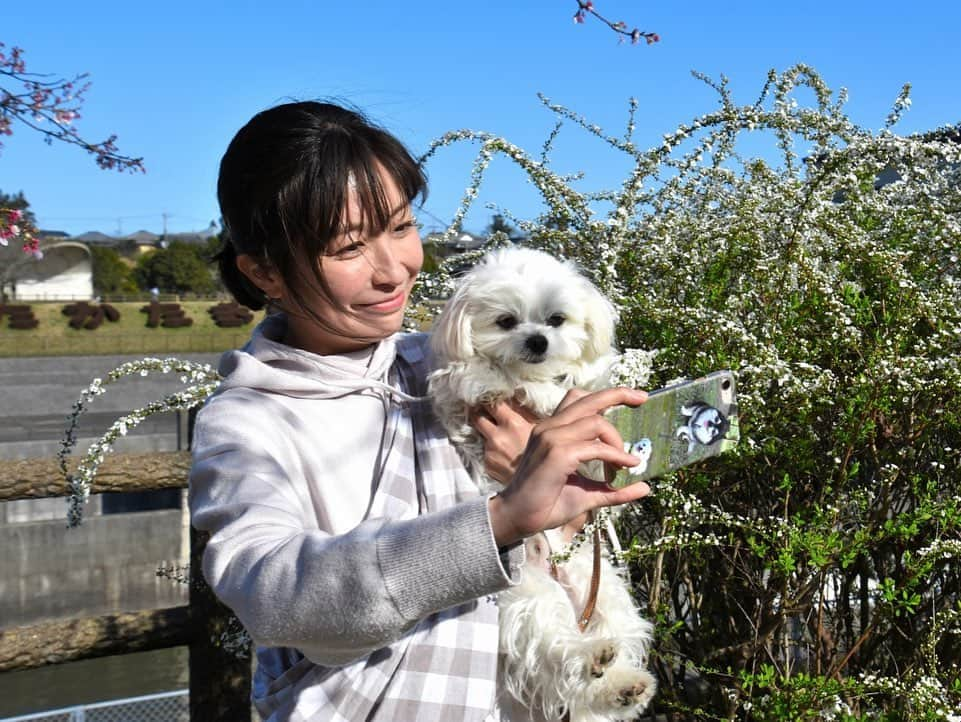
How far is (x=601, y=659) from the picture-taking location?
1911mm

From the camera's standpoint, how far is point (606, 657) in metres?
1.91

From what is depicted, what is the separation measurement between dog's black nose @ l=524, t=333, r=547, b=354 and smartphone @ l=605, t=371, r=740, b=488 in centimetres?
62

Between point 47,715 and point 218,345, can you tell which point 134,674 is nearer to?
point 47,715

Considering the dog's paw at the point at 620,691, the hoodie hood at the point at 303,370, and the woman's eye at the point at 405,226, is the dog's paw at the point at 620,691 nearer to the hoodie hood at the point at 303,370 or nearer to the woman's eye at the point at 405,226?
the hoodie hood at the point at 303,370

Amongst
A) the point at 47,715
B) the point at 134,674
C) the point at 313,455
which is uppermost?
the point at 313,455

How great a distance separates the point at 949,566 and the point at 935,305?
0.77 m

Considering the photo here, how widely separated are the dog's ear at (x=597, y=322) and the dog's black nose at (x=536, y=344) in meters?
0.15

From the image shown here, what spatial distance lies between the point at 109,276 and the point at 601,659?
63.7 m

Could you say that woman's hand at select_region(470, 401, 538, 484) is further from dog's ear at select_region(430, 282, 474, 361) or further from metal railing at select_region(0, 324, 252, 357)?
metal railing at select_region(0, 324, 252, 357)

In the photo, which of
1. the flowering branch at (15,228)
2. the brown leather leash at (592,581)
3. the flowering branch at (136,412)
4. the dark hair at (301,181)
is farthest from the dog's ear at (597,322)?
the flowering branch at (15,228)

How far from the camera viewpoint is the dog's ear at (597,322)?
2197mm

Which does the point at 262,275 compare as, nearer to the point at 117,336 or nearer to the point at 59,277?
the point at 117,336

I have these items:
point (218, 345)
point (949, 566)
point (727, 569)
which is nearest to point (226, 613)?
point (727, 569)

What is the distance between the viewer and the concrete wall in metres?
15.4
